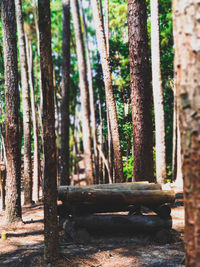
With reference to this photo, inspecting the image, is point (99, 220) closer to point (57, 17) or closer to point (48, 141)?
point (48, 141)

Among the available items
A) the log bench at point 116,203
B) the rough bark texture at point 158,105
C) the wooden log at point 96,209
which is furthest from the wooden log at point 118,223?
the rough bark texture at point 158,105

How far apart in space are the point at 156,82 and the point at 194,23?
7.22m

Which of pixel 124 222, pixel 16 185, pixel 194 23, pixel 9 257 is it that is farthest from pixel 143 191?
pixel 194 23

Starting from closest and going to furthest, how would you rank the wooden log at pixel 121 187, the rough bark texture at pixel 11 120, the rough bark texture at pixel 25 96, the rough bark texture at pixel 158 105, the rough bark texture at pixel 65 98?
the wooden log at pixel 121 187, the rough bark texture at pixel 11 120, the rough bark texture at pixel 158 105, the rough bark texture at pixel 25 96, the rough bark texture at pixel 65 98

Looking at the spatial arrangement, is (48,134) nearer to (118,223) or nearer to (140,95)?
(118,223)

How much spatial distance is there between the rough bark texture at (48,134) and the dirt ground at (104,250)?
42 centimetres

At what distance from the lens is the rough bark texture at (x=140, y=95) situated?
22.1 feet

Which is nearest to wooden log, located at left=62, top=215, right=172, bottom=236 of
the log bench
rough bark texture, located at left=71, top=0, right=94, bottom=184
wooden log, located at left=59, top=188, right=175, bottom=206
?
the log bench

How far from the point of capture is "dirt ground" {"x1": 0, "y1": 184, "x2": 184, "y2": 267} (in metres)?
4.13

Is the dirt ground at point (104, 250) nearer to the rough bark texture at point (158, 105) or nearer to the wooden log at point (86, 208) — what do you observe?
the wooden log at point (86, 208)

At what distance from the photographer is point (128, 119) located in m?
9.12

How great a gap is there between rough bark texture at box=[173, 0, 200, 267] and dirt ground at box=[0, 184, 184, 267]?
225cm

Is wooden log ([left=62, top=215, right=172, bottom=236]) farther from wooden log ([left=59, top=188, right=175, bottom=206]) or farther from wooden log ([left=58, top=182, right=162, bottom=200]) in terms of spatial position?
wooden log ([left=58, top=182, right=162, bottom=200])

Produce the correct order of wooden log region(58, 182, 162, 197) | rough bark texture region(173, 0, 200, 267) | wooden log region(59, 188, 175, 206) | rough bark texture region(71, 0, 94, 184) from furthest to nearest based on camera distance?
1. rough bark texture region(71, 0, 94, 184)
2. wooden log region(58, 182, 162, 197)
3. wooden log region(59, 188, 175, 206)
4. rough bark texture region(173, 0, 200, 267)
